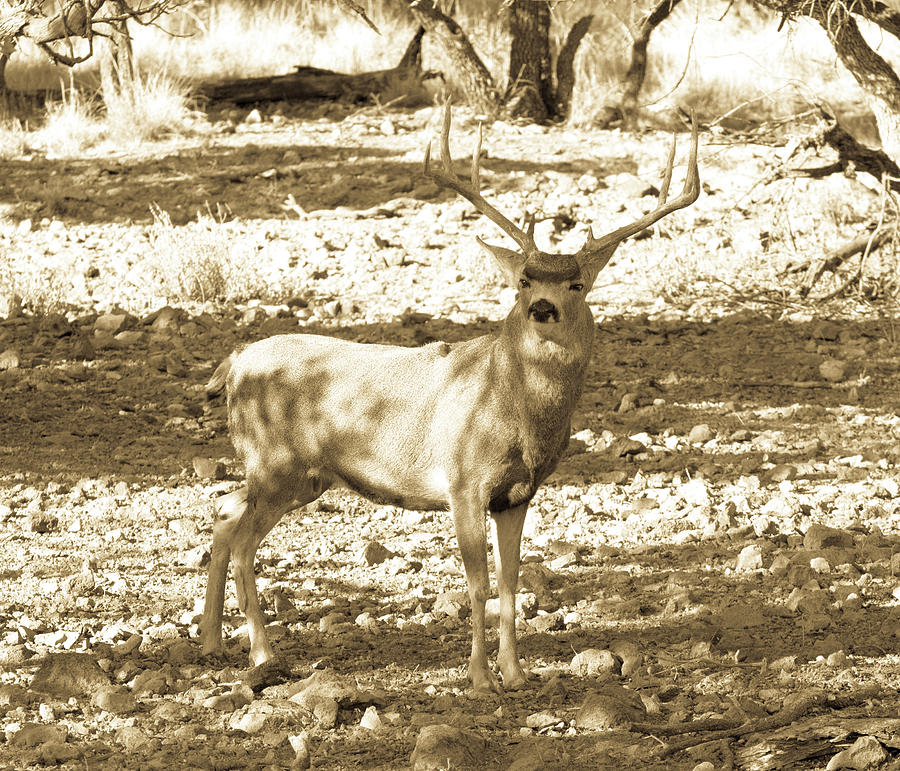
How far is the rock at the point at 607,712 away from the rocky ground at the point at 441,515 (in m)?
0.01

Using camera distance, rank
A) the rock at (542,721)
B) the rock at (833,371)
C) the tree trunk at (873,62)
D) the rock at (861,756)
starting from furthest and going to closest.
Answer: the tree trunk at (873,62) → the rock at (833,371) → the rock at (542,721) → the rock at (861,756)

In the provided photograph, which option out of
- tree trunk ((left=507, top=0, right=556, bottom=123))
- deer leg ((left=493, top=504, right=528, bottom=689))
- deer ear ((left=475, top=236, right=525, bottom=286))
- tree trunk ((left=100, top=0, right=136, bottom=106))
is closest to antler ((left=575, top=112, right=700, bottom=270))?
deer ear ((left=475, top=236, right=525, bottom=286))

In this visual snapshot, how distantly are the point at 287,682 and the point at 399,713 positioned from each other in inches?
21.7

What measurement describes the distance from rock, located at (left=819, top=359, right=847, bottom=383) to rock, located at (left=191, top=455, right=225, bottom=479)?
14.9 feet

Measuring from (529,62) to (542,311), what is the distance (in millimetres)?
12935

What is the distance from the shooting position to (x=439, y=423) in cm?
579

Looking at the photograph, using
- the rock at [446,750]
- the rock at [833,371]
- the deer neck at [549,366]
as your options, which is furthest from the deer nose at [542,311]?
the rock at [833,371]

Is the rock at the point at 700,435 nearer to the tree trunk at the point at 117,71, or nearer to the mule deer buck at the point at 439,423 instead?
the mule deer buck at the point at 439,423

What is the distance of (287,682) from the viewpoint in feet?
18.5

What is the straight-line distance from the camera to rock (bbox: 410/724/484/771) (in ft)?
15.6

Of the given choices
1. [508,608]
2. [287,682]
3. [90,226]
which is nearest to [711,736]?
[508,608]

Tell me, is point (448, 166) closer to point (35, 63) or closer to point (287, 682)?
point (287, 682)

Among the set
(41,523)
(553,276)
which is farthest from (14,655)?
(553,276)

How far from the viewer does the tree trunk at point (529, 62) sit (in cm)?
1747
